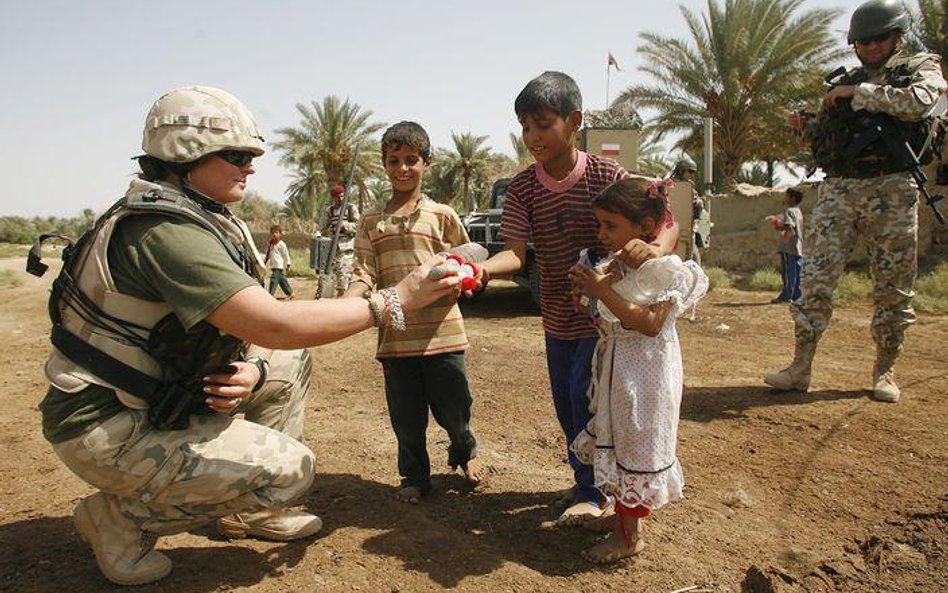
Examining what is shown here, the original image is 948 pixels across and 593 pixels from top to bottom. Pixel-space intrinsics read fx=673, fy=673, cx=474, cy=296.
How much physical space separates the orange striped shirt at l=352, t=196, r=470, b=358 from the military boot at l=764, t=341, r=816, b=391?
2642 millimetres

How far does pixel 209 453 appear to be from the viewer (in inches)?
88.3

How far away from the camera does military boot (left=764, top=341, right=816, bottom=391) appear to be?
4566 mm

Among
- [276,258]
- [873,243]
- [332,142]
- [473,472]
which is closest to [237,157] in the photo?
[473,472]

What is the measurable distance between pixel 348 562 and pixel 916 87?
414cm

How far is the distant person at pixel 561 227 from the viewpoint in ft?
8.87

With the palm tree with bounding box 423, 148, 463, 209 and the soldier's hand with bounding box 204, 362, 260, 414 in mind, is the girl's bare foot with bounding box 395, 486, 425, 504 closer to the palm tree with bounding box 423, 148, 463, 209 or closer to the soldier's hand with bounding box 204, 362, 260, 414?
the soldier's hand with bounding box 204, 362, 260, 414

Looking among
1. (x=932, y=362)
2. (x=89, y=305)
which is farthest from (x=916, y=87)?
(x=89, y=305)

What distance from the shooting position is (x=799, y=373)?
4.57 meters

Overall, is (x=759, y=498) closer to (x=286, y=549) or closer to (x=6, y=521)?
(x=286, y=549)

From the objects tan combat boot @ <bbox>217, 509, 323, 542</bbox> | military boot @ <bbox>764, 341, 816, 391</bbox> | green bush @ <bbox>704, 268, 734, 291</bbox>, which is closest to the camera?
tan combat boot @ <bbox>217, 509, 323, 542</bbox>

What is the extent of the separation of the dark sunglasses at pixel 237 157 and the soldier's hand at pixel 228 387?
27.7 inches

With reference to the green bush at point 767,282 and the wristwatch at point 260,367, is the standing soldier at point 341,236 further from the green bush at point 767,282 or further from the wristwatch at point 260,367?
the green bush at point 767,282

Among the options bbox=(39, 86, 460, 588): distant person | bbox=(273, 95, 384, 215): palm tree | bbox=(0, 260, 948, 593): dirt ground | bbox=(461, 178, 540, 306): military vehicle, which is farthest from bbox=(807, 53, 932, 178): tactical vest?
bbox=(273, 95, 384, 215): palm tree

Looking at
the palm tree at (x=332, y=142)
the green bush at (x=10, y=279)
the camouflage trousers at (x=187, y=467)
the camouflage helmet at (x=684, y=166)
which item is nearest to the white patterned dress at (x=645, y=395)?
the camouflage trousers at (x=187, y=467)
